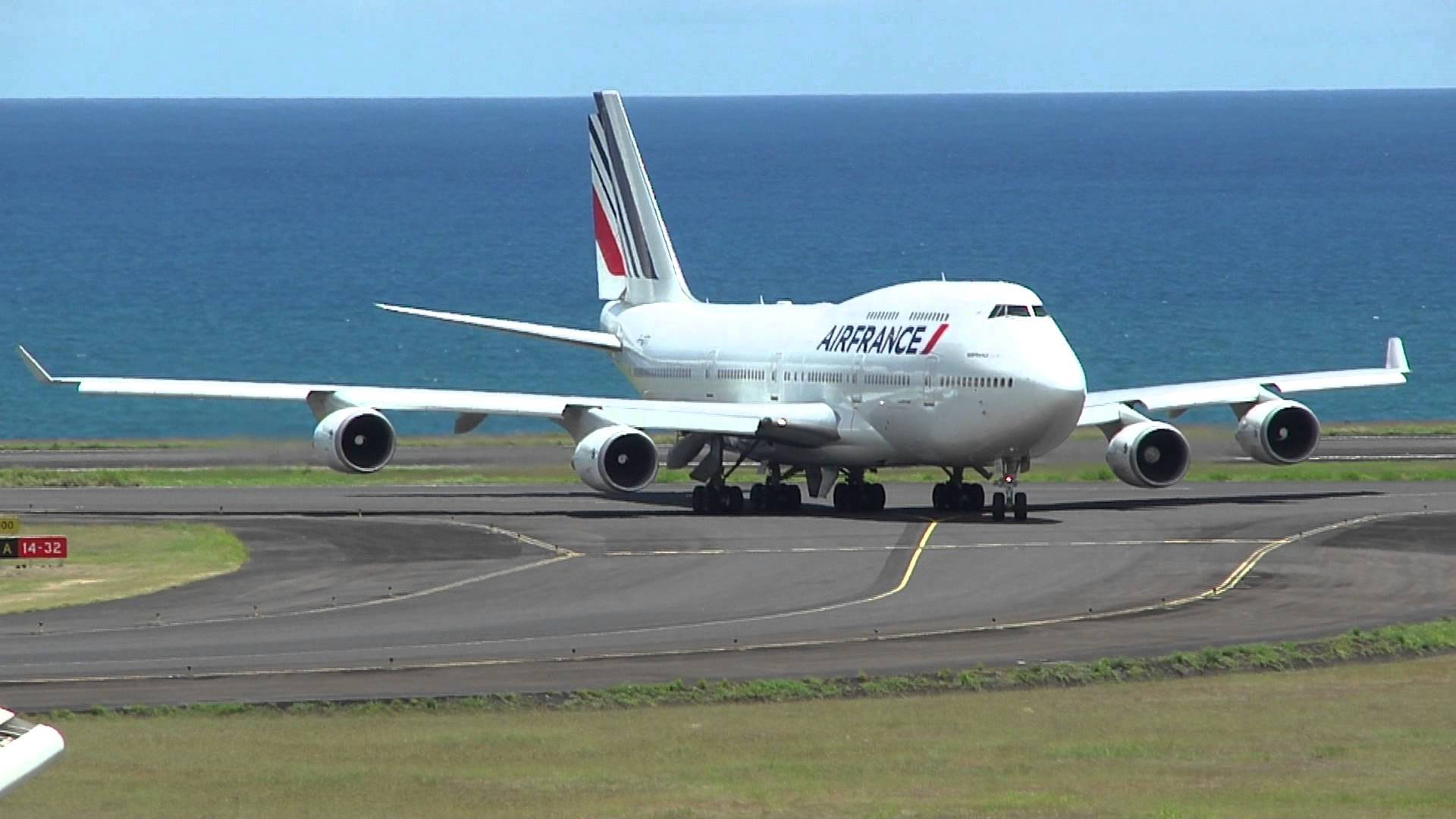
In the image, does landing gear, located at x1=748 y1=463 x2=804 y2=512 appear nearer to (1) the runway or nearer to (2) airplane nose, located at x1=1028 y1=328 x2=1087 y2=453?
(1) the runway

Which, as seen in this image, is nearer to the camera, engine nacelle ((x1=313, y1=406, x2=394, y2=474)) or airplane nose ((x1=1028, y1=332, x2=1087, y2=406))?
airplane nose ((x1=1028, y1=332, x2=1087, y2=406))

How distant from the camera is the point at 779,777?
2530 cm

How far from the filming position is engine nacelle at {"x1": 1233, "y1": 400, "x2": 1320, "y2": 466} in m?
57.7

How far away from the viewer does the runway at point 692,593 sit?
108ft

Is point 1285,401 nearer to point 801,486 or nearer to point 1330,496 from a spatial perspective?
point 1330,496

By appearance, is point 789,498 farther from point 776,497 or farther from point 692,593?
point 692,593

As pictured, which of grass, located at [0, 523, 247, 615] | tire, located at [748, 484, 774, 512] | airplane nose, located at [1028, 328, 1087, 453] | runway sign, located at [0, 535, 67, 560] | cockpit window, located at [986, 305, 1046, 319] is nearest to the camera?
grass, located at [0, 523, 247, 615]

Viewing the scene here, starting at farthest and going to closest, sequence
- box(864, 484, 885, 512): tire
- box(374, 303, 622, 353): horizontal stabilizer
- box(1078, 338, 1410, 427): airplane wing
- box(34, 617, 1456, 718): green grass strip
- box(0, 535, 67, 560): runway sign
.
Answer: box(374, 303, 622, 353): horizontal stabilizer → box(1078, 338, 1410, 427): airplane wing → box(864, 484, 885, 512): tire → box(0, 535, 67, 560): runway sign → box(34, 617, 1456, 718): green grass strip

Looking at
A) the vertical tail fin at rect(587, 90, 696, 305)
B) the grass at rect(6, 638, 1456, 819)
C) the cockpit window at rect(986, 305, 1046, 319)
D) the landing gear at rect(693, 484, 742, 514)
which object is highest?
the vertical tail fin at rect(587, 90, 696, 305)

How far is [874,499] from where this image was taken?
55.4 m

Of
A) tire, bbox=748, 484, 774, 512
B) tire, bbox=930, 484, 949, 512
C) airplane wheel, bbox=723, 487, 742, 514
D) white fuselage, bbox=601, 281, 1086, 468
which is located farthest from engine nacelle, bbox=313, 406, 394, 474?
tire, bbox=930, 484, 949, 512

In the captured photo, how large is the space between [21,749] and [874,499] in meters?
41.8

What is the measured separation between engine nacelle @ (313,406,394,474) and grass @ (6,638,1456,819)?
25.5 metres

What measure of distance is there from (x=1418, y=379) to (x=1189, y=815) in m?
106
